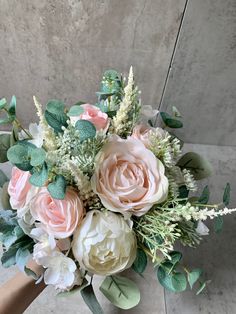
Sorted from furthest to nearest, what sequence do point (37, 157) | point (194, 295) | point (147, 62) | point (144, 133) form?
point (147, 62), point (194, 295), point (144, 133), point (37, 157)

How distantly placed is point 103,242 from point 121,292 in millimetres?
152

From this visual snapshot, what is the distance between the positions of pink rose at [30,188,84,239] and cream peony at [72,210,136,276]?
18 mm

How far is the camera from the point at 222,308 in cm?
77

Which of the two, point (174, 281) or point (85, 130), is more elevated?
point (85, 130)

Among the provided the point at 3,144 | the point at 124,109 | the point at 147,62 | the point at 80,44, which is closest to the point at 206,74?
the point at 147,62

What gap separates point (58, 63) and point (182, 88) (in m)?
0.31

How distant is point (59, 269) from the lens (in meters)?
0.53

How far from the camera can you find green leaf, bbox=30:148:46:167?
466mm

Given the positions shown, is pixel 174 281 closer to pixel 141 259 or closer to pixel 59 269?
pixel 141 259

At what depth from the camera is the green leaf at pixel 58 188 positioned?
0.48m

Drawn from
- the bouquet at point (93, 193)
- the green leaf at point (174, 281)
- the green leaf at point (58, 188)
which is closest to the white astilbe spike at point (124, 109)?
the bouquet at point (93, 193)

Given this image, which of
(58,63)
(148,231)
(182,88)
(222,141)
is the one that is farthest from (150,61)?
(148,231)

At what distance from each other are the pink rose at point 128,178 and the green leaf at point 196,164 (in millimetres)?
156

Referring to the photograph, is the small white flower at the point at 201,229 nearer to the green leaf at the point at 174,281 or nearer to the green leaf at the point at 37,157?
the green leaf at the point at 174,281
